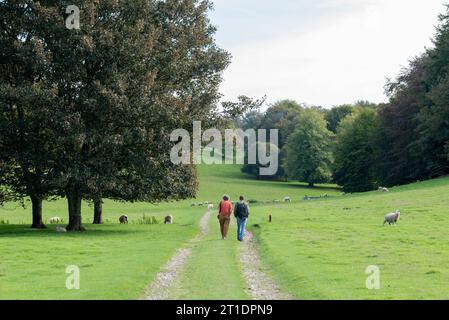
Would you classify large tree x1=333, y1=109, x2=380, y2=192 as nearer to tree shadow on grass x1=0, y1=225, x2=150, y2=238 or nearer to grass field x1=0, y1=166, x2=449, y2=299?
grass field x1=0, y1=166, x2=449, y2=299

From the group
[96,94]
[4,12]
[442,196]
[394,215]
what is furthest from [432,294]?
[442,196]

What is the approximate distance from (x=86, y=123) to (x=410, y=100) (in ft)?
211

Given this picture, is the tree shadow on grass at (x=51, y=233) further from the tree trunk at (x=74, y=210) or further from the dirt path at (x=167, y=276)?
the dirt path at (x=167, y=276)

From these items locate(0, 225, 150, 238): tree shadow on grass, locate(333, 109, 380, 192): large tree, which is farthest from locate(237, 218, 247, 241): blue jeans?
locate(333, 109, 380, 192): large tree

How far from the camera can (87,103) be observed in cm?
4131

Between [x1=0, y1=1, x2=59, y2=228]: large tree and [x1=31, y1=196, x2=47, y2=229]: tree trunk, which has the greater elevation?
[x1=0, y1=1, x2=59, y2=228]: large tree

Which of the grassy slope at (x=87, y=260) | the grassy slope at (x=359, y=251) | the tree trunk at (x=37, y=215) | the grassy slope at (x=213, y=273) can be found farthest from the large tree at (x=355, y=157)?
the grassy slope at (x=87, y=260)

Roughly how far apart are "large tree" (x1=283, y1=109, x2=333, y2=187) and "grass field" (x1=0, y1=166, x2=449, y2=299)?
84956mm

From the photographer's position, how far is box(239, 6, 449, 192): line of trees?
8312cm

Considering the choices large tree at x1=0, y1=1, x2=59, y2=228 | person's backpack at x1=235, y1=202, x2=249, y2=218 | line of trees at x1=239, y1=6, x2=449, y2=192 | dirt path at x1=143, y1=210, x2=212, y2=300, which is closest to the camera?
dirt path at x1=143, y1=210, x2=212, y2=300

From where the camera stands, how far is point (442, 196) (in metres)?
57.2

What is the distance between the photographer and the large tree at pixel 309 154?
451 ft

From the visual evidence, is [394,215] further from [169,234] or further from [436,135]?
[436,135]

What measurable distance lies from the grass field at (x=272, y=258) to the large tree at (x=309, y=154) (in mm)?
84956
